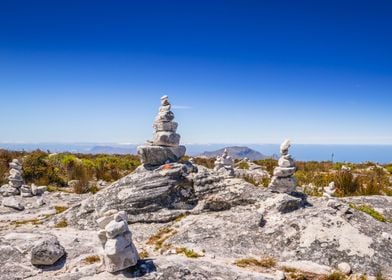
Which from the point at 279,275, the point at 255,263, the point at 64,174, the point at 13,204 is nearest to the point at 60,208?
the point at 13,204

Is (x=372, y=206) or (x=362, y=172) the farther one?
(x=362, y=172)

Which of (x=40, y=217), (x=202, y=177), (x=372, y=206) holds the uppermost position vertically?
(x=202, y=177)

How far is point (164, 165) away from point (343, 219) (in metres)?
7.34

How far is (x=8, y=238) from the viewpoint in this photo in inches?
410

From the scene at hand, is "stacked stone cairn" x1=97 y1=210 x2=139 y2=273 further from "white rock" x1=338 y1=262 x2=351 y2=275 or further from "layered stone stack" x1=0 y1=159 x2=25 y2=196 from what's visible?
"layered stone stack" x1=0 y1=159 x2=25 y2=196

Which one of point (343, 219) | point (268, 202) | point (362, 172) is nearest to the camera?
point (343, 219)

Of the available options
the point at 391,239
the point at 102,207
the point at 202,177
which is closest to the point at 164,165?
the point at 202,177

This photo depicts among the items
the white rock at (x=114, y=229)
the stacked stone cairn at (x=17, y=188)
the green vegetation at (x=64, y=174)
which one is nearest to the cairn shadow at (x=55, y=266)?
the white rock at (x=114, y=229)

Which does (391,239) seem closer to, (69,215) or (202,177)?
(202,177)

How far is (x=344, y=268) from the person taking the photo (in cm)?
916

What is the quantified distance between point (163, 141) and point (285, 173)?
535 cm

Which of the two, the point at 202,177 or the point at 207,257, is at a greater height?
the point at 202,177

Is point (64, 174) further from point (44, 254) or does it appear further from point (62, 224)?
point (44, 254)

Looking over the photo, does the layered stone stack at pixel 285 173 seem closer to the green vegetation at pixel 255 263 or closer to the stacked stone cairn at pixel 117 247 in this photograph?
the green vegetation at pixel 255 263
